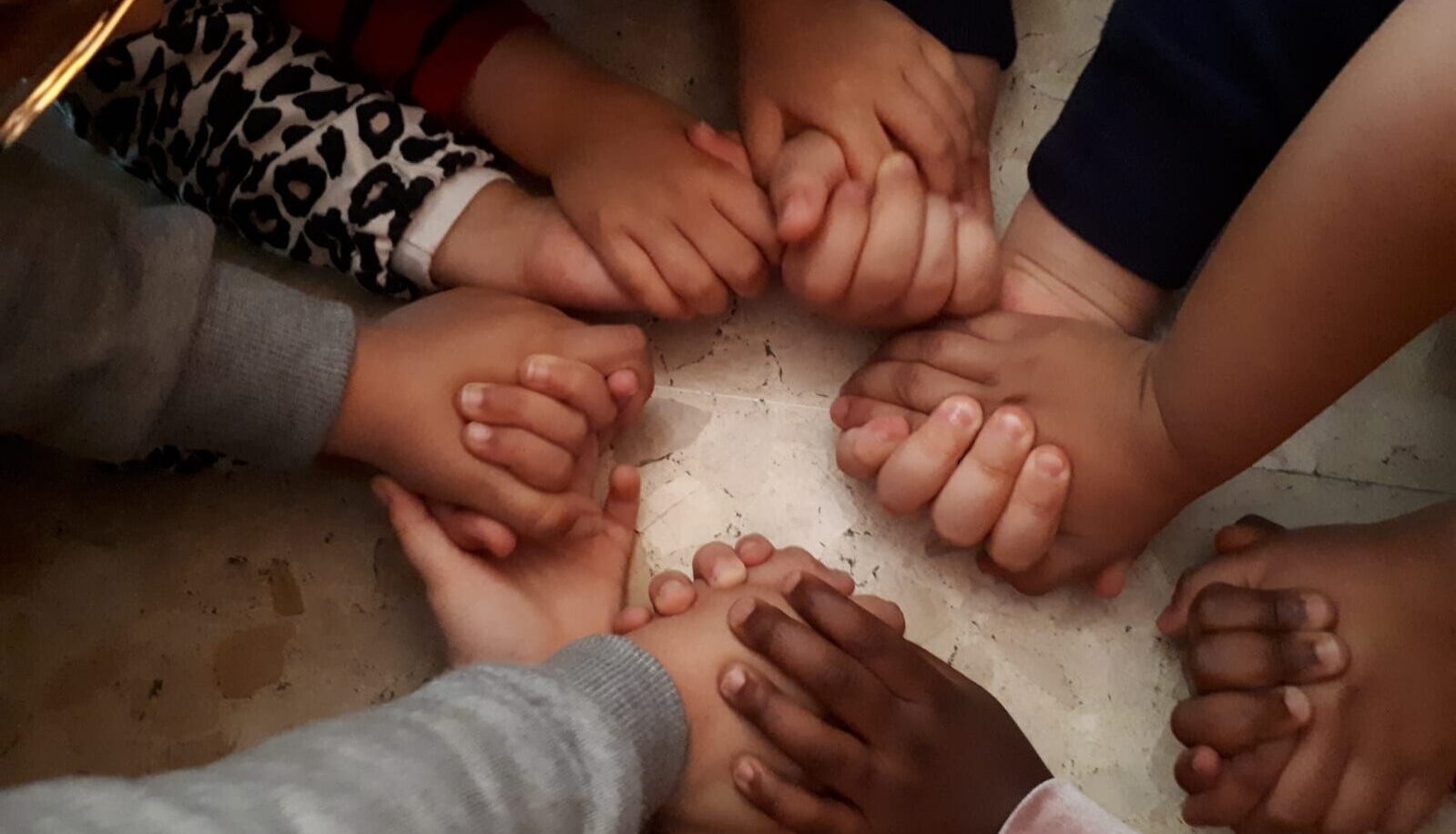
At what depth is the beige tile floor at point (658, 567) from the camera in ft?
1.97

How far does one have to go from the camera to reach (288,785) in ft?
1.29

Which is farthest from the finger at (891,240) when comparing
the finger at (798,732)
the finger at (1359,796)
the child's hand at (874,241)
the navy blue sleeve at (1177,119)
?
the finger at (1359,796)

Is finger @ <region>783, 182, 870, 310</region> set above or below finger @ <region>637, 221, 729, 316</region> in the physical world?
above

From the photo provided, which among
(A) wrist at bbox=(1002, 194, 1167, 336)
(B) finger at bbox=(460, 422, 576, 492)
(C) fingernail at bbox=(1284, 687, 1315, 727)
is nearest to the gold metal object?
(B) finger at bbox=(460, 422, 576, 492)

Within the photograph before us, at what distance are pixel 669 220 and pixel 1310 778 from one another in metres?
0.42

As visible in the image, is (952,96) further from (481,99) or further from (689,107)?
(481,99)

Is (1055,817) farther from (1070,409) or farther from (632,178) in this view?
(632,178)

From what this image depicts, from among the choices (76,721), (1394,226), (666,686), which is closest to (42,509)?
(76,721)

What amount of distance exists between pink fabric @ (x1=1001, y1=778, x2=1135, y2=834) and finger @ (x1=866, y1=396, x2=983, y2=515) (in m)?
0.15

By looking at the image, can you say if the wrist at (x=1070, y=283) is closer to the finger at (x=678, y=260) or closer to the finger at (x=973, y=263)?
the finger at (x=973, y=263)

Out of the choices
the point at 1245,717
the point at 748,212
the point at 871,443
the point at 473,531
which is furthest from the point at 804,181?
the point at 1245,717

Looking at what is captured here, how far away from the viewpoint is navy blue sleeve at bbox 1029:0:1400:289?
2.02ft

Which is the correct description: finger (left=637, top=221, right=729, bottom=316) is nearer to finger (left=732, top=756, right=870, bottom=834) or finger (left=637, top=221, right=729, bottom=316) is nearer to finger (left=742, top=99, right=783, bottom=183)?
finger (left=742, top=99, right=783, bottom=183)

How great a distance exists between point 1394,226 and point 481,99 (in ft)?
1.49
